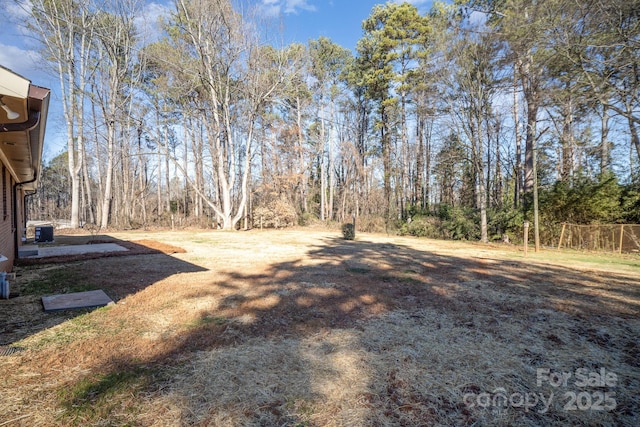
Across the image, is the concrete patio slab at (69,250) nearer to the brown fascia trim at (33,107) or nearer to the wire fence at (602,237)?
the brown fascia trim at (33,107)

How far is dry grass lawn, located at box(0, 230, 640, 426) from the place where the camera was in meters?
2.00

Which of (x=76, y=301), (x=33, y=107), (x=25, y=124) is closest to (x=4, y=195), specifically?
(x=76, y=301)

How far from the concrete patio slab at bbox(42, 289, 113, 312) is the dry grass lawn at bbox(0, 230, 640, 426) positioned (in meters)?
0.15

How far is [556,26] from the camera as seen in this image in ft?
34.3

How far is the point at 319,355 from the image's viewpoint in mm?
2795

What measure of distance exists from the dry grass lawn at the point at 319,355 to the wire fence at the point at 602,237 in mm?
8961

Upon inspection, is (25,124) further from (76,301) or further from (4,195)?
(4,195)

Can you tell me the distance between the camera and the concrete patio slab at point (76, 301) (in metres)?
3.86

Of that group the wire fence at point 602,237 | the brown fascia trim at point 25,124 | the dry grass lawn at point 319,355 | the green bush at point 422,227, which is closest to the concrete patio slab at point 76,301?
the dry grass lawn at point 319,355

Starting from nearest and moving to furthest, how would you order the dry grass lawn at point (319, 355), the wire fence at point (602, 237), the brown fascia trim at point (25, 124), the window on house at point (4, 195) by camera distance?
the dry grass lawn at point (319, 355) → the brown fascia trim at point (25, 124) → the window on house at point (4, 195) → the wire fence at point (602, 237)

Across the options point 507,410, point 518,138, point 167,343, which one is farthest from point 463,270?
point 518,138

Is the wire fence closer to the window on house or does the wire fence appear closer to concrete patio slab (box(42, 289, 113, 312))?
concrete patio slab (box(42, 289, 113, 312))

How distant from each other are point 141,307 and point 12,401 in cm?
204

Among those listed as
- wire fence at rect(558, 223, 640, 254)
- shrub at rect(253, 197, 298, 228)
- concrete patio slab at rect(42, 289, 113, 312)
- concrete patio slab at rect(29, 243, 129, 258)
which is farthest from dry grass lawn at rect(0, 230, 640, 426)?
shrub at rect(253, 197, 298, 228)
